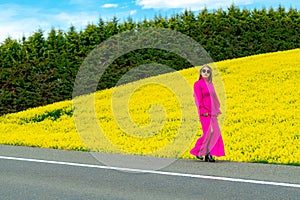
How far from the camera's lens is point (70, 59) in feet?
69.7

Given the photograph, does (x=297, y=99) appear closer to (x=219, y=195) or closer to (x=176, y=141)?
(x=176, y=141)

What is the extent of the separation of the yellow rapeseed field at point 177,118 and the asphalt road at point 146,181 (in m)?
1.52

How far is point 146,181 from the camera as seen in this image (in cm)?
782

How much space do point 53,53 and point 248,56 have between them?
842cm

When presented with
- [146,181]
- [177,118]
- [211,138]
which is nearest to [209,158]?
[211,138]

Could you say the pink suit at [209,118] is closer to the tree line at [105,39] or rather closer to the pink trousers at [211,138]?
the pink trousers at [211,138]

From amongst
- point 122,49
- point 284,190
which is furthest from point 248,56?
point 284,190

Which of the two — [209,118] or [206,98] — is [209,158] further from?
[206,98]

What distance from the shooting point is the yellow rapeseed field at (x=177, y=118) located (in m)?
11.9

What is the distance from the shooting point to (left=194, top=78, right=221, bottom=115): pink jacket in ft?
30.3

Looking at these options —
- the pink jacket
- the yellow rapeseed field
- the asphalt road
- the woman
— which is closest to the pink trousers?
the woman

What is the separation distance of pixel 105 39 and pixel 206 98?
13.2 m

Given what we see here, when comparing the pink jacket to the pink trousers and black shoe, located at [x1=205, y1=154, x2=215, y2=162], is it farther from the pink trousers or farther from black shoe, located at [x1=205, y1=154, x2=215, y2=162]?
black shoe, located at [x1=205, y1=154, x2=215, y2=162]

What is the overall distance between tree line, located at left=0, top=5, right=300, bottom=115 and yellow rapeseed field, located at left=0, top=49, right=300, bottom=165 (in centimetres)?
126
